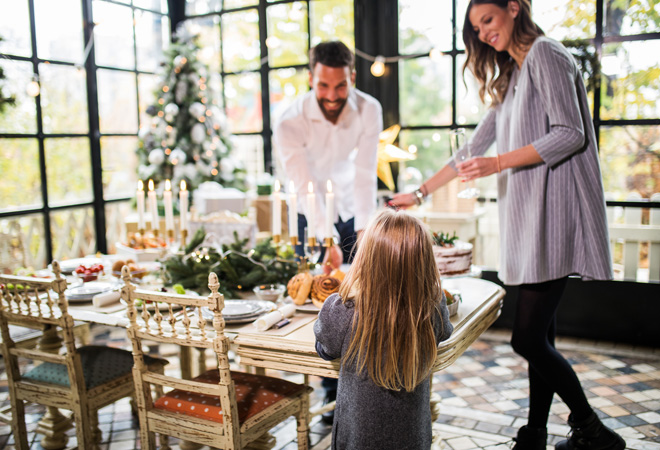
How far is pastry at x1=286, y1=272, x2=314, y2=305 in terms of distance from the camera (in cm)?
204

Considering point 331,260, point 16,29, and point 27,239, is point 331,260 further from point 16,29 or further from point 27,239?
point 16,29

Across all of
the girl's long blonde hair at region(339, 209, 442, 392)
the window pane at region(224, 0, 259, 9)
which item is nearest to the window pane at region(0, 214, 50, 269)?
the window pane at region(224, 0, 259, 9)

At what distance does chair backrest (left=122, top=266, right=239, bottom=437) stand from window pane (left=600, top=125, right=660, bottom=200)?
268cm

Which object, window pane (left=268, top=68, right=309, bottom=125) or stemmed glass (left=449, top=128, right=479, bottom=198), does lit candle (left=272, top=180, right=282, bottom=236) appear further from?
window pane (left=268, top=68, right=309, bottom=125)

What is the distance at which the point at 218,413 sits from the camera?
6.05 feet

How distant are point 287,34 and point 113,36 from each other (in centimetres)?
128

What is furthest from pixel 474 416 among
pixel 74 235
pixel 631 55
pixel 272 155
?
pixel 74 235

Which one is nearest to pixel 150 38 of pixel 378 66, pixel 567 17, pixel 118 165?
pixel 118 165

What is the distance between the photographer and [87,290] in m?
2.30

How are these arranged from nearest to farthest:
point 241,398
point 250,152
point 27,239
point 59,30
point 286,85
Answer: point 241,398, point 27,239, point 59,30, point 286,85, point 250,152

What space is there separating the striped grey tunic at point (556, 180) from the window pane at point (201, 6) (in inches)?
130

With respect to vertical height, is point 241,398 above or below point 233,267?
below

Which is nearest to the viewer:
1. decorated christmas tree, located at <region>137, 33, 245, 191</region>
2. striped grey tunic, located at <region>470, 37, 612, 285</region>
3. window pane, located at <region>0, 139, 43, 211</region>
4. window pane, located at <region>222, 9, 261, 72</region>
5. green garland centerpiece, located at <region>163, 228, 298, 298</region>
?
striped grey tunic, located at <region>470, 37, 612, 285</region>

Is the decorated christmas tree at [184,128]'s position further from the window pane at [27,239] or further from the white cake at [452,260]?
the white cake at [452,260]
